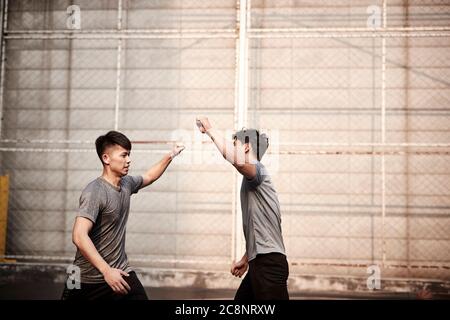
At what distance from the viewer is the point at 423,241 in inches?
266

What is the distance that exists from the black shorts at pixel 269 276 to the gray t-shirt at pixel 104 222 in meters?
0.94

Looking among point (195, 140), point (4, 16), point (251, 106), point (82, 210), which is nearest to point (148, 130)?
point (195, 140)

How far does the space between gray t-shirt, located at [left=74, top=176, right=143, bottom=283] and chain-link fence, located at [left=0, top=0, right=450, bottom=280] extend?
3.25 m

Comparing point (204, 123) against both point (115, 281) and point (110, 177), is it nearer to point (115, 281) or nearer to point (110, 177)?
point (110, 177)

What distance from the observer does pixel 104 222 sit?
3271 mm

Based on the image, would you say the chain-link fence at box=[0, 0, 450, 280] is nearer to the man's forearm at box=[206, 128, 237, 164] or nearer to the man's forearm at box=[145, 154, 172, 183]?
the man's forearm at box=[145, 154, 172, 183]

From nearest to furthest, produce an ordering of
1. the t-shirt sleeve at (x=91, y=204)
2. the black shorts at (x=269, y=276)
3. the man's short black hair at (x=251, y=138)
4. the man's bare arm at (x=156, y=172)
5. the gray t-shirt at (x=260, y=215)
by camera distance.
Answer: the t-shirt sleeve at (x=91, y=204), the black shorts at (x=269, y=276), the gray t-shirt at (x=260, y=215), the man's short black hair at (x=251, y=138), the man's bare arm at (x=156, y=172)

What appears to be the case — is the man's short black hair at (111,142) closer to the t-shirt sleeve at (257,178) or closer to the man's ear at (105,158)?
the man's ear at (105,158)

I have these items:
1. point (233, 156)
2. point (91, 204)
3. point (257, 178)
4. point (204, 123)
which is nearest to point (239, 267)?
point (257, 178)

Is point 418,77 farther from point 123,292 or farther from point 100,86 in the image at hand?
point 123,292

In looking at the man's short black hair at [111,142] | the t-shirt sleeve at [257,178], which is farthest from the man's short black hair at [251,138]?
the man's short black hair at [111,142]

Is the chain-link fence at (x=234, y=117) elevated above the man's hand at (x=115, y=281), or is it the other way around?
the chain-link fence at (x=234, y=117)

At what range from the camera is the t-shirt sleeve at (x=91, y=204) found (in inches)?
123

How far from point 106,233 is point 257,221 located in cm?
111
